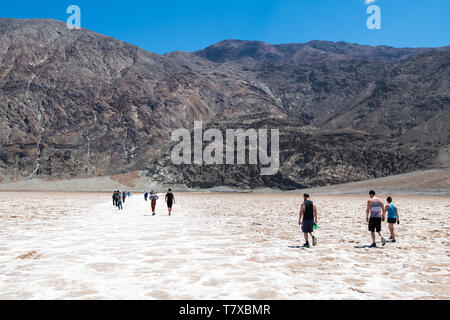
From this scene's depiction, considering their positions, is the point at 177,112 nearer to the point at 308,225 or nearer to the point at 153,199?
the point at 153,199

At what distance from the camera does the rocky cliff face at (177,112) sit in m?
99.9

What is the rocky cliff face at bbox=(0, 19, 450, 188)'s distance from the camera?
328 feet

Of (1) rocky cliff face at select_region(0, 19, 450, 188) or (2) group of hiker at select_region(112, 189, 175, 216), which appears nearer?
(2) group of hiker at select_region(112, 189, 175, 216)

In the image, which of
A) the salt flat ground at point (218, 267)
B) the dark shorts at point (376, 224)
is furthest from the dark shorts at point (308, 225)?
the dark shorts at point (376, 224)

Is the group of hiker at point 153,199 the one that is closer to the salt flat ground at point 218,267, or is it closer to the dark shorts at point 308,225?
the salt flat ground at point 218,267

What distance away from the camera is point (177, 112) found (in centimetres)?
13600

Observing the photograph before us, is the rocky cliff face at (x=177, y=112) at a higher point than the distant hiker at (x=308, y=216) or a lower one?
higher

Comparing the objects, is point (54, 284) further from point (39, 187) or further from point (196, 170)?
point (39, 187)

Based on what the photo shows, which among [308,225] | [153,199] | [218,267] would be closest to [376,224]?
[308,225]

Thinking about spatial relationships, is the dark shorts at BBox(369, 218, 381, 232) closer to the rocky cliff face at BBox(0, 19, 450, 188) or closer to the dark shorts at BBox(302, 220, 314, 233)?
the dark shorts at BBox(302, 220, 314, 233)

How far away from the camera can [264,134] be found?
110 m

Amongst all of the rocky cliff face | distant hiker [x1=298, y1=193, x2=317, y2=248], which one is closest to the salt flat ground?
distant hiker [x1=298, y1=193, x2=317, y2=248]
